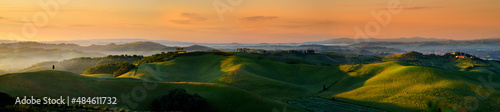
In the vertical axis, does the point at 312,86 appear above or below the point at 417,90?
below

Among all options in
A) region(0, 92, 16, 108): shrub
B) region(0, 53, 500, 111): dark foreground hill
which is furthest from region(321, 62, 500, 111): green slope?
region(0, 92, 16, 108): shrub

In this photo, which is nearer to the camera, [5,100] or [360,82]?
[5,100]

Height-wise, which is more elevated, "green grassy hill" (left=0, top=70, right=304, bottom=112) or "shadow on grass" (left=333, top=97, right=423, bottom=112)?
"green grassy hill" (left=0, top=70, right=304, bottom=112)

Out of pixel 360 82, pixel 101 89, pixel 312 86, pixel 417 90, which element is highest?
pixel 101 89

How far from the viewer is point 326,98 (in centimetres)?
8406

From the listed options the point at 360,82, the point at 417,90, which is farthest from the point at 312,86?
the point at 417,90

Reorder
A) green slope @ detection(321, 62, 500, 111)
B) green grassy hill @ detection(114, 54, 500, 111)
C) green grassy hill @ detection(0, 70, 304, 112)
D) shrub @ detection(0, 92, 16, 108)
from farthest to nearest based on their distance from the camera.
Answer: green grassy hill @ detection(114, 54, 500, 111)
green slope @ detection(321, 62, 500, 111)
green grassy hill @ detection(0, 70, 304, 112)
shrub @ detection(0, 92, 16, 108)

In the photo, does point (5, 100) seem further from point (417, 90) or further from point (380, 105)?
point (417, 90)

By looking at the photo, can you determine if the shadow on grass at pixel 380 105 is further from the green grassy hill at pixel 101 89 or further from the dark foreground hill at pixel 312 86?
the green grassy hill at pixel 101 89

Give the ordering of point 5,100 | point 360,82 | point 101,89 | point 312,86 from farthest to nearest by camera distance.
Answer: point 312,86, point 360,82, point 101,89, point 5,100

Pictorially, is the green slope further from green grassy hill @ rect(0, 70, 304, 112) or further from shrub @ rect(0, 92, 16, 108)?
shrub @ rect(0, 92, 16, 108)

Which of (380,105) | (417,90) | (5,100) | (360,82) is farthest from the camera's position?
(360,82)

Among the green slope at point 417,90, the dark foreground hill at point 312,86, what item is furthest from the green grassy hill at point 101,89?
the green slope at point 417,90

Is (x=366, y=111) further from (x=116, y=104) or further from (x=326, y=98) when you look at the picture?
(x=116, y=104)
